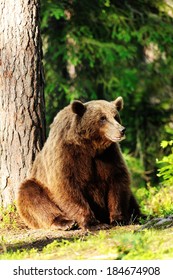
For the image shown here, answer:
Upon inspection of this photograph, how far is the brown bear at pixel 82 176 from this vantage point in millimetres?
8062

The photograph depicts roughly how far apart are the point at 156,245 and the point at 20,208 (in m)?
3.12

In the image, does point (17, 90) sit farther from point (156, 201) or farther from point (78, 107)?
point (156, 201)

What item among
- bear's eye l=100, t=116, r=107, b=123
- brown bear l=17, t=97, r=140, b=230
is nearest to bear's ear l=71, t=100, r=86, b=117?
brown bear l=17, t=97, r=140, b=230

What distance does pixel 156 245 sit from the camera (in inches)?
232

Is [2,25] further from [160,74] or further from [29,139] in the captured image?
[160,74]

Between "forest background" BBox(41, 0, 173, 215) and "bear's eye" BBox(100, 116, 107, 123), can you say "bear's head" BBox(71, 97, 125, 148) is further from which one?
"forest background" BBox(41, 0, 173, 215)

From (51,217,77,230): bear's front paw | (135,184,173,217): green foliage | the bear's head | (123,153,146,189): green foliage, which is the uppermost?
the bear's head

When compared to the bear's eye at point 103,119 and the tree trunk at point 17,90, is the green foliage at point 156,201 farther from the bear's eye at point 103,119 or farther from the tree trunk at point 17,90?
the tree trunk at point 17,90

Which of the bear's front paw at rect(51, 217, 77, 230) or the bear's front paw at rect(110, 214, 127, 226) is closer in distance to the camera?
the bear's front paw at rect(51, 217, 77, 230)

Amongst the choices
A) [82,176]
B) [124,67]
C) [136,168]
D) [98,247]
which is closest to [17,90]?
[82,176]

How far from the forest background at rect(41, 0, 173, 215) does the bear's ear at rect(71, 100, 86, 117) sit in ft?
16.4

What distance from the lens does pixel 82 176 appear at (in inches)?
320

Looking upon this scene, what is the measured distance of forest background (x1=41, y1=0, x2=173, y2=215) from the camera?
46.4 feet

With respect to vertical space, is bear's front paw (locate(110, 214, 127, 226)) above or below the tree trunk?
below
